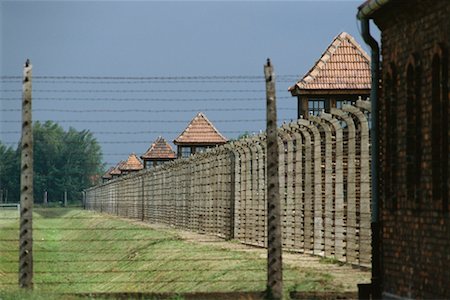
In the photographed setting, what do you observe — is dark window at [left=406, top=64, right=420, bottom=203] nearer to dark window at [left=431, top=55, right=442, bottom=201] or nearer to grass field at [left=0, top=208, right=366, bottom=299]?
dark window at [left=431, top=55, right=442, bottom=201]

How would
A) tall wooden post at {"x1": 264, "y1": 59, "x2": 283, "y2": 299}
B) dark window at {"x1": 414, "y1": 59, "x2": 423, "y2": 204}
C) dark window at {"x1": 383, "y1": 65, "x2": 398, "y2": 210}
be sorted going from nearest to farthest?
dark window at {"x1": 414, "y1": 59, "x2": 423, "y2": 204}, tall wooden post at {"x1": 264, "y1": 59, "x2": 283, "y2": 299}, dark window at {"x1": 383, "y1": 65, "x2": 398, "y2": 210}

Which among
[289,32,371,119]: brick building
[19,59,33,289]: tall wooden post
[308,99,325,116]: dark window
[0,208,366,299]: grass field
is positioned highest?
[289,32,371,119]: brick building

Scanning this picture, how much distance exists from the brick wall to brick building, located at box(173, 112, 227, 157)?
223 ft

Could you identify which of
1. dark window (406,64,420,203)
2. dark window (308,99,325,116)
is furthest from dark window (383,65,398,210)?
dark window (308,99,325,116)

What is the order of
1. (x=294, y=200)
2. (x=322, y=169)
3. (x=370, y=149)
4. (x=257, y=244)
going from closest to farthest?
(x=370, y=149) < (x=322, y=169) < (x=294, y=200) < (x=257, y=244)

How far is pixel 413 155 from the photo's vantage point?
67.7ft

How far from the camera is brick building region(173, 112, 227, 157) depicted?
91.2 m

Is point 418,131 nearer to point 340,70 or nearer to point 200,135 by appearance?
point 340,70

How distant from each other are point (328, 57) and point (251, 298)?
3346cm

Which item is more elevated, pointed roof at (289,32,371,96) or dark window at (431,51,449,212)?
pointed roof at (289,32,371,96)

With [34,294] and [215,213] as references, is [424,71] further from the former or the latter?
[215,213]

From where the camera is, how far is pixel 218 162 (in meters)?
42.8

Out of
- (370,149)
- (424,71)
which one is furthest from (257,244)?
(424,71)

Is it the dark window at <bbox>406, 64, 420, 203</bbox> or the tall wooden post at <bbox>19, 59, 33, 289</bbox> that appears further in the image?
the tall wooden post at <bbox>19, 59, 33, 289</bbox>
